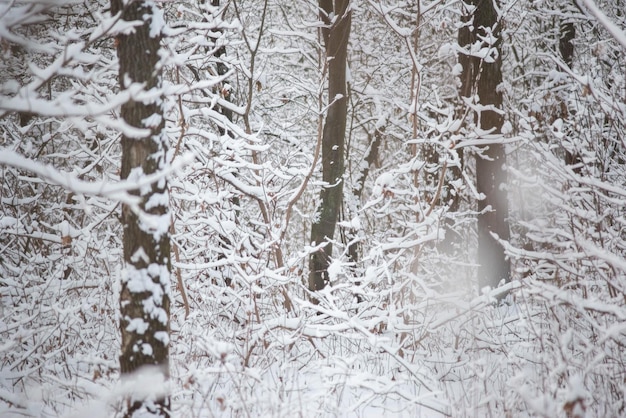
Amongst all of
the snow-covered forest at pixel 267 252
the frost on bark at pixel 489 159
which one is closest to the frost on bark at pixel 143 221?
the snow-covered forest at pixel 267 252

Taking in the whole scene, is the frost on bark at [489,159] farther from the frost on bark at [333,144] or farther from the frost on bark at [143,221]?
the frost on bark at [143,221]

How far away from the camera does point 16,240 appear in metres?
6.94

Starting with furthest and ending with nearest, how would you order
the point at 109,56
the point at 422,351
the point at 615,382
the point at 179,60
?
the point at 109,56
the point at 422,351
the point at 179,60
the point at 615,382

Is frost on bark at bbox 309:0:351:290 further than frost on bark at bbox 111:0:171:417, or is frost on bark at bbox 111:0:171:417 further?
frost on bark at bbox 309:0:351:290

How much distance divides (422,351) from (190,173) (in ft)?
10.9

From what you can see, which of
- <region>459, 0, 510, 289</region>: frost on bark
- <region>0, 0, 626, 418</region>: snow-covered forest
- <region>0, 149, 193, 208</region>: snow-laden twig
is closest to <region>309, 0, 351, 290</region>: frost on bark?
<region>0, 0, 626, 418</region>: snow-covered forest

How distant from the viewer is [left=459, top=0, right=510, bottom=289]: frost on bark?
278 inches

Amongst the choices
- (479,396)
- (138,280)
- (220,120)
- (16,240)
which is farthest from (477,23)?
(16,240)

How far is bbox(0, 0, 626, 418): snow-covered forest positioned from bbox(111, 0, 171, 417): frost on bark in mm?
13

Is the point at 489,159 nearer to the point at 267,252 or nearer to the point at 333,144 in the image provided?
the point at 333,144

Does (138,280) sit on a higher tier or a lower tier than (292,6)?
lower

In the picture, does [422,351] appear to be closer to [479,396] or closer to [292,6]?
[479,396]

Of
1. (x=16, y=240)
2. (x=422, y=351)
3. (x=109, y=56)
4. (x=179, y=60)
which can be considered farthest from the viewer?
(x=109, y=56)

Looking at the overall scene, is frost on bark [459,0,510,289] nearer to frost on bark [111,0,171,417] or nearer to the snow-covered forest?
the snow-covered forest
